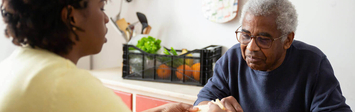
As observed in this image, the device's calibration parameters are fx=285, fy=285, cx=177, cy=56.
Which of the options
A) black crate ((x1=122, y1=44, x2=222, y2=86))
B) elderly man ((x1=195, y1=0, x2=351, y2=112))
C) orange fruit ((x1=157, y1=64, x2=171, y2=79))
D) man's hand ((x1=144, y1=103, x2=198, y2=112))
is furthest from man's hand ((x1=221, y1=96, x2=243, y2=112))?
orange fruit ((x1=157, y1=64, x2=171, y2=79))

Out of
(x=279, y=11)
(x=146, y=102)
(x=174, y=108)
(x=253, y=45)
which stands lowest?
(x=146, y=102)

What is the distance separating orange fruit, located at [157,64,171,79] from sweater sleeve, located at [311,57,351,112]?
89 cm

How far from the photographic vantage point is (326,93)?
3.49ft

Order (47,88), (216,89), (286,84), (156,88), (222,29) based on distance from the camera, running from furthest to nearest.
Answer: (222,29), (156,88), (216,89), (286,84), (47,88)

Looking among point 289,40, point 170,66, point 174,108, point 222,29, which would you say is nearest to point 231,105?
point 174,108

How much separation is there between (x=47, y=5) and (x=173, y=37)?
1.68m

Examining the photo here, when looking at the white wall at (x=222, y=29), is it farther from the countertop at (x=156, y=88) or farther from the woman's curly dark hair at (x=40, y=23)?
the woman's curly dark hair at (x=40, y=23)

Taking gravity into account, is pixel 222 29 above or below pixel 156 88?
above

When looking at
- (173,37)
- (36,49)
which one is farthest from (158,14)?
(36,49)

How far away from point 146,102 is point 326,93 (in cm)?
99

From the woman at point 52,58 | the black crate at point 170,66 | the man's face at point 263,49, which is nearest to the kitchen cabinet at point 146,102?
the black crate at point 170,66

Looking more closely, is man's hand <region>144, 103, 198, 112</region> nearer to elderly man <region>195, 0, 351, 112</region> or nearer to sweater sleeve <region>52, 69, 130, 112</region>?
elderly man <region>195, 0, 351, 112</region>

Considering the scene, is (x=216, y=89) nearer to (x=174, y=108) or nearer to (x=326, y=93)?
(x=174, y=108)

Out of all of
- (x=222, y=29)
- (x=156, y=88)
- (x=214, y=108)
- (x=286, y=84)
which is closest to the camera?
(x=214, y=108)
